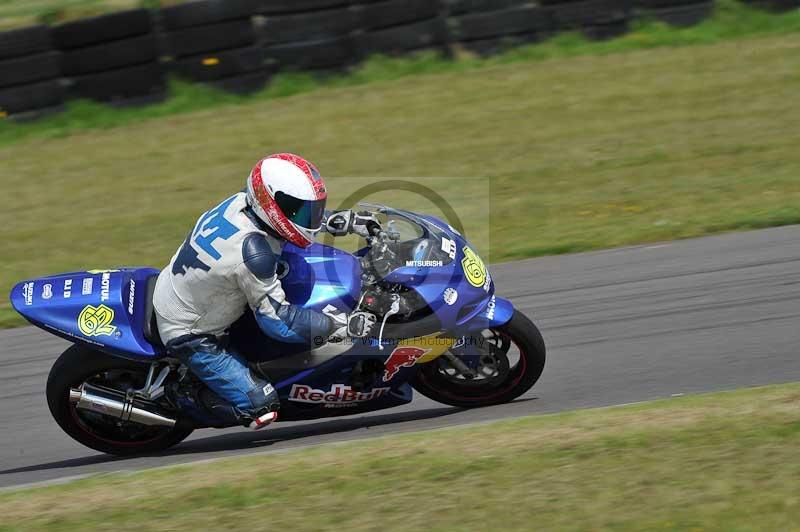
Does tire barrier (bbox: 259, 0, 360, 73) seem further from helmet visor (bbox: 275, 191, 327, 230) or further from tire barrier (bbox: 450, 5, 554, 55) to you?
helmet visor (bbox: 275, 191, 327, 230)

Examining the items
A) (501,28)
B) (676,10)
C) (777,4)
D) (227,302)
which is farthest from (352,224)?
(777,4)

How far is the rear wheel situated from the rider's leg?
43 cm

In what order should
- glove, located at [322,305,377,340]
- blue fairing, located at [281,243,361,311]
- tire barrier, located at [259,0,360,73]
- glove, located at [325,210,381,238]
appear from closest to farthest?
glove, located at [322,305,377,340] → blue fairing, located at [281,243,361,311] → glove, located at [325,210,381,238] → tire barrier, located at [259,0,360,73]

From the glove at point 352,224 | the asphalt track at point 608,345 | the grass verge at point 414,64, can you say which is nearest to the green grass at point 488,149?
the grass verge at point 414,64

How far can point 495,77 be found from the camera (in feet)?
46.5

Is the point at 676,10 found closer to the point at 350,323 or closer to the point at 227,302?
the point at 350,323

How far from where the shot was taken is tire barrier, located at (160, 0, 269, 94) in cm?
1334

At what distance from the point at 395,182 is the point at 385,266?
472mm

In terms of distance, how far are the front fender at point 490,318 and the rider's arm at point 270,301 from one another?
792 millimetres

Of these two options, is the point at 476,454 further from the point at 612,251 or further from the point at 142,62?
the point at 142,62

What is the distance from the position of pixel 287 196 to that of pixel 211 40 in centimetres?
858

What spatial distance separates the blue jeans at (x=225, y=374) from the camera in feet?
19.0

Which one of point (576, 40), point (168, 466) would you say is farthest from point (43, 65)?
point (168, 466)

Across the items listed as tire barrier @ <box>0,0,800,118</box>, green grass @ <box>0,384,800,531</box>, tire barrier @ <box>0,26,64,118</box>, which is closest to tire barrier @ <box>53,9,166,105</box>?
tire barrier @ <box>0,0,800,118</box>
